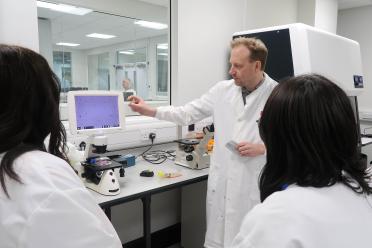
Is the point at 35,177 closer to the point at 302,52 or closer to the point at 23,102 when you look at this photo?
the point at 23,102

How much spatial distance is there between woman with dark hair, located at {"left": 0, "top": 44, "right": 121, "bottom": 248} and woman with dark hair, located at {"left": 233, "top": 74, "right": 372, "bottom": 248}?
35 cm

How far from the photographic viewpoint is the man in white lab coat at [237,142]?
1880 mm

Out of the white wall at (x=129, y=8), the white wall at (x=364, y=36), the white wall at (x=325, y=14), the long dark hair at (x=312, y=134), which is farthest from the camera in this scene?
the white wall at (x=129, y=8)

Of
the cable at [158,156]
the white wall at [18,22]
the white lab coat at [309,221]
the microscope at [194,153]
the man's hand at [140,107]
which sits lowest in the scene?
the cable at [158,156]

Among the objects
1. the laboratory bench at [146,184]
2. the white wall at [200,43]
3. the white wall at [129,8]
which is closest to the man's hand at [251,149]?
the laboratory bench at [146,184]

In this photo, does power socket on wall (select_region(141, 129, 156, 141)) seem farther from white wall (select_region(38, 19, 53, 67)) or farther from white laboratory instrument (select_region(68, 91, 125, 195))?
white wall (select_region(38, 19, 53, 67))

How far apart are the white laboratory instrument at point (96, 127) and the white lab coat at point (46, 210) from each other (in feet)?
3.12

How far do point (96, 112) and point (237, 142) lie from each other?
820 millimetres

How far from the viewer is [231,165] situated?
6.26 feet

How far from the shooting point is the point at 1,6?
1723 millimetres

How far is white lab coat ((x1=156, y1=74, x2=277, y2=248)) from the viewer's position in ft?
6.18

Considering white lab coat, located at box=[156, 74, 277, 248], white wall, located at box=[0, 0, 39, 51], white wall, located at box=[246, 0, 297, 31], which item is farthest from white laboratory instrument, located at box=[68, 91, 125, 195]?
white wall, located at box=[246, 0, 297, 31]

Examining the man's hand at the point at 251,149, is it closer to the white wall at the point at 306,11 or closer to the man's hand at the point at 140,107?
the man's hand at the point at 140,107

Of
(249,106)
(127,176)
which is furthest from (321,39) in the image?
(127,176)
